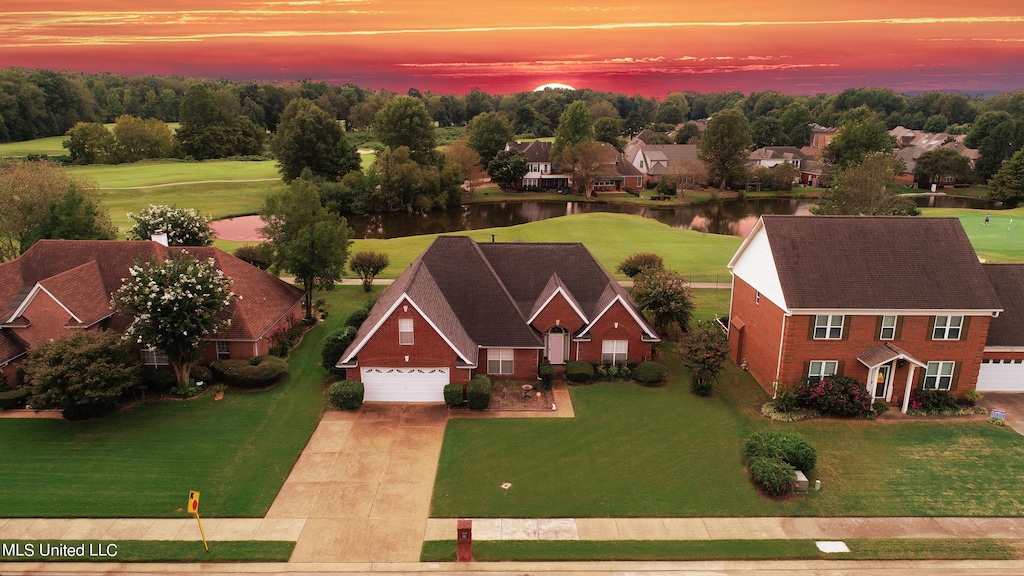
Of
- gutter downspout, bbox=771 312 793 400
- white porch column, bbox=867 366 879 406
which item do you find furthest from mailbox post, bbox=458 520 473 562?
white porch column, bbox=867 366 879 406

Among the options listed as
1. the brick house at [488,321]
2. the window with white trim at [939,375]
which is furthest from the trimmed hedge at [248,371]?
the window with white trim at [939,375]

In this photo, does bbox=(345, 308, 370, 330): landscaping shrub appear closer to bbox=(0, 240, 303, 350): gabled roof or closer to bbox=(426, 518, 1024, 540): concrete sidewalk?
bbox=(0, 240, 303, 350): gabled roof

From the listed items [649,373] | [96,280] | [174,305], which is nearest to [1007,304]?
[649,373]

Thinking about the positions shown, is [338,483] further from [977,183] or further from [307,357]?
[977,183]

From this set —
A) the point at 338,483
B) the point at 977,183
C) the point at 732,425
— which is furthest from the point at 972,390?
the point at 977,183

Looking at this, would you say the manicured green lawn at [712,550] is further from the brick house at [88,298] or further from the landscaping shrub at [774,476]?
the brick house at [88,298]

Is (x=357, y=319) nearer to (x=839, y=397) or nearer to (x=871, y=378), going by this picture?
(x=839, y=397)
